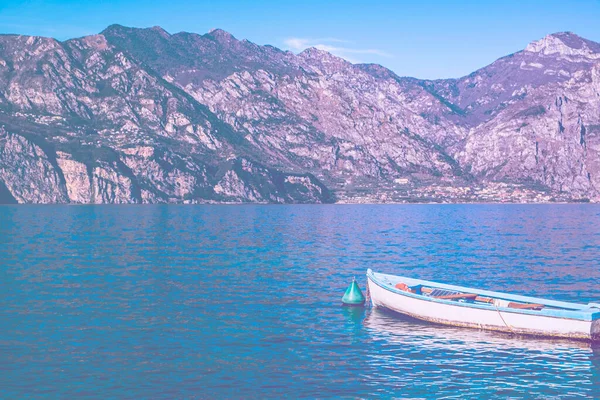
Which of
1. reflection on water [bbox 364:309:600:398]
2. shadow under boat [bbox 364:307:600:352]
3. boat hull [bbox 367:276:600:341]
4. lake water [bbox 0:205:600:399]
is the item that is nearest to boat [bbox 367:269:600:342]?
boat hull [bbox 367:276:600:341]

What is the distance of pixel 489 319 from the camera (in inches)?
2227

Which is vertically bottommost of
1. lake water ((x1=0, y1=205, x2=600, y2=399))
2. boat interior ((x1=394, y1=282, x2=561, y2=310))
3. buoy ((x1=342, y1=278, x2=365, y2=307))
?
lake water ((x1=0, y1=205, x2=600, y2=399))

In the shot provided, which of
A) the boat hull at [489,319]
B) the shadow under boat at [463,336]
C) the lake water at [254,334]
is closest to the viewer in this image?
the lake water at [254,334]

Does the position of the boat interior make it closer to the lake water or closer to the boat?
the boat

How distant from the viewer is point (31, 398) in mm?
38094

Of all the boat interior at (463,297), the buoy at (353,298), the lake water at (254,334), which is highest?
the boat interior at (463,297)

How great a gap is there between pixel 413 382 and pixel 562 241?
128 metres

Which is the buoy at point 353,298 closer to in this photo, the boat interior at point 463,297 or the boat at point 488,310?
the boat at point 488,310

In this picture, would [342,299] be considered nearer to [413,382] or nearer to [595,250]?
[413,382]

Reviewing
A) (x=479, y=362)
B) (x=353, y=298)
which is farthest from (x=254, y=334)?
(x=479, y=362)

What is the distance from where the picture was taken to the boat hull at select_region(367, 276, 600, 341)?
2074 inches

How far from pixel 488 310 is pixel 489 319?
87 centimetres

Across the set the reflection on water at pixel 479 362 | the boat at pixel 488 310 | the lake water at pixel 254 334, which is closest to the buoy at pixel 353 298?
the lake water at pixel 254 334

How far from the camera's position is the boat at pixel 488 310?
173ft
